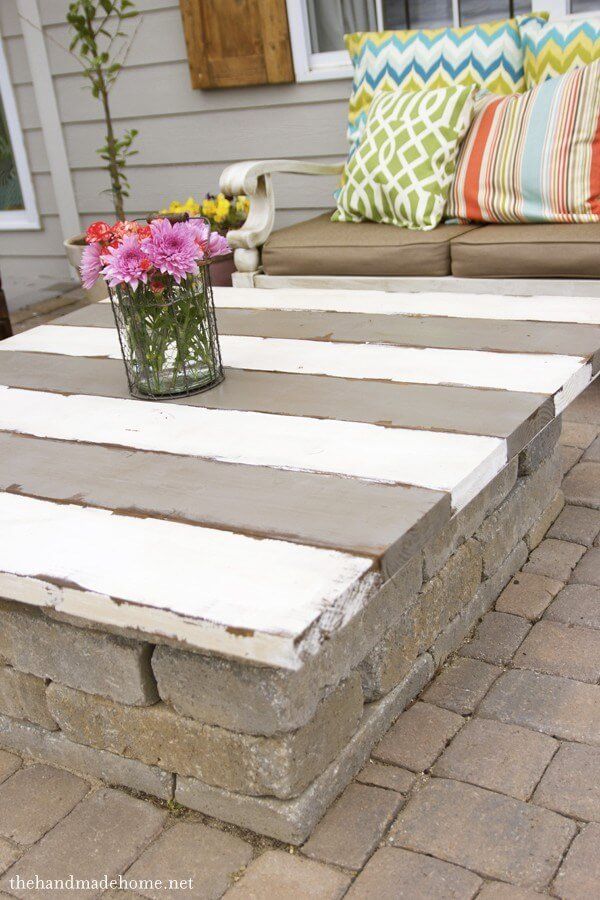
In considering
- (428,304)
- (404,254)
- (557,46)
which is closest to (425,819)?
(428,304)

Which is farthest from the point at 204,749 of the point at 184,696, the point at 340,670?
the point at 340,670

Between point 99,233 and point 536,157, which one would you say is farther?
point 536,157

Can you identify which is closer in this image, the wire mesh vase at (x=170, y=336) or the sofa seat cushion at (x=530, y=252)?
the wire mesh vase at (x=170, y=336)

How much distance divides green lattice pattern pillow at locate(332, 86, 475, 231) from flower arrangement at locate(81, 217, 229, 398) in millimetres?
1480

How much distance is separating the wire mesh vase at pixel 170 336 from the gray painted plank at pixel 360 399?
0.05 m

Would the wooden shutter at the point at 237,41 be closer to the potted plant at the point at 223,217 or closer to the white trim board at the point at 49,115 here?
the potted plant at the point at 223,217

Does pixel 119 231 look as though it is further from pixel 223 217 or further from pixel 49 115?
pixel 49 115

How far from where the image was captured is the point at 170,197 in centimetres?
490

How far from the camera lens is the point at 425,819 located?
1.42 metres

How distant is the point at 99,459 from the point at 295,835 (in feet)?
2.33

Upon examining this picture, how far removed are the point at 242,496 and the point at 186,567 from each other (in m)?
0.21

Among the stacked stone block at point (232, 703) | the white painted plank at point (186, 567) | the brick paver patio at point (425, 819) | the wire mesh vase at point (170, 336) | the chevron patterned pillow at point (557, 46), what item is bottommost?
the brick paver patio at point (425, 819)

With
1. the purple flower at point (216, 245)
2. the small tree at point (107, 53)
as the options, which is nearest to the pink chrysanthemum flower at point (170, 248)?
the purple flower at point (216, 245)

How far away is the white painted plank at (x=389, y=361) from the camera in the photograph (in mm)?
1845
